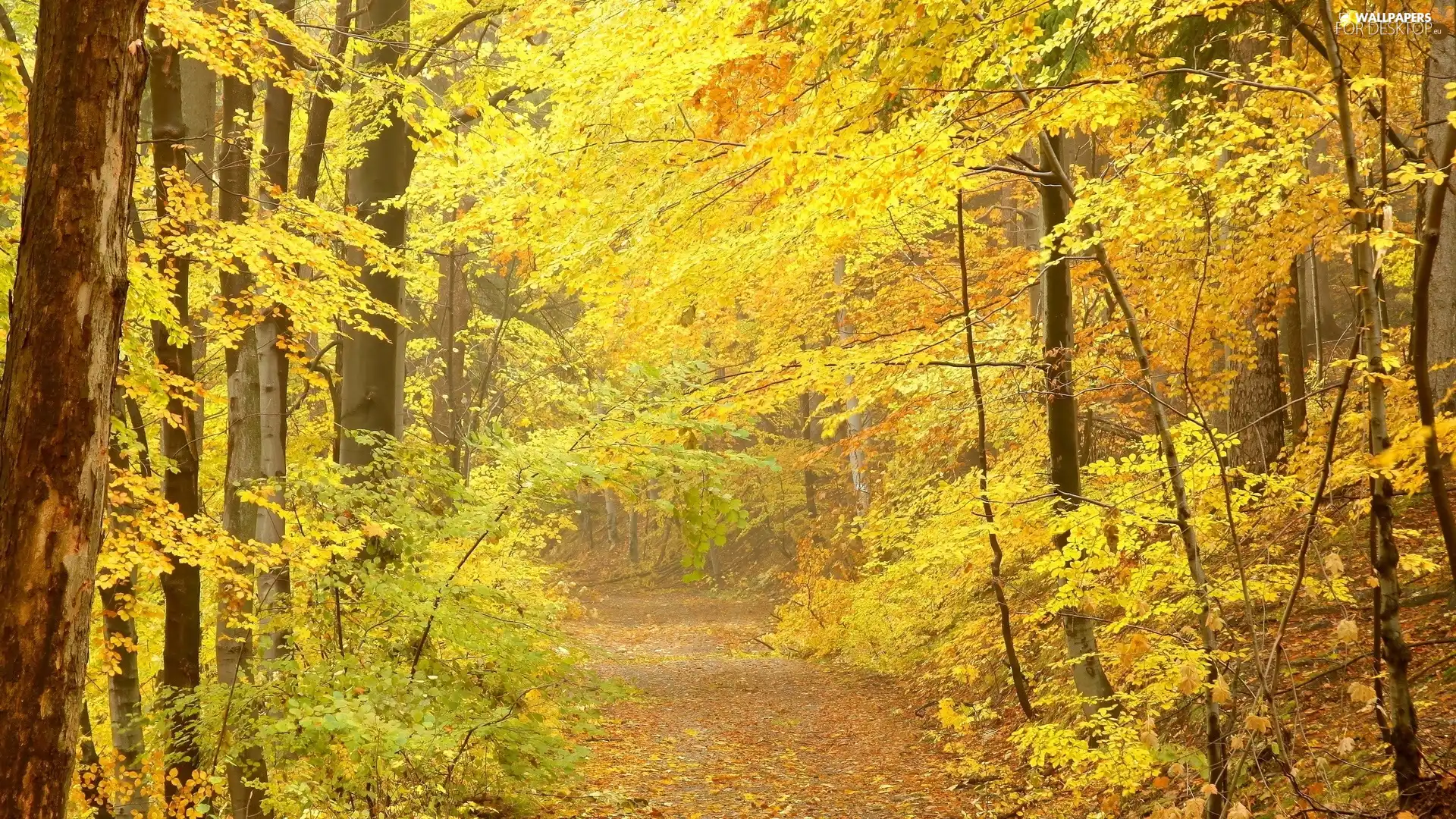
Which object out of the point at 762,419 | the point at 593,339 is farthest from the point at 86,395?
the point at 762,419

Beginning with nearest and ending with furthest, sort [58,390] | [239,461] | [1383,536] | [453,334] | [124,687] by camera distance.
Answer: [58,390] < [1383,536] < [124,687] < [239,461] < [453,334]

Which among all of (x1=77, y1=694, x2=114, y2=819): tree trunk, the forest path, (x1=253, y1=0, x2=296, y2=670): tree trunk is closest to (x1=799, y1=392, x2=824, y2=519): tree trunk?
the forest path

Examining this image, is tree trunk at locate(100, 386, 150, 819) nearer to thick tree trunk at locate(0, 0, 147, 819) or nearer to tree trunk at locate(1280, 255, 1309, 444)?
thick tree trunk at locate(0, 0, 147, 819)

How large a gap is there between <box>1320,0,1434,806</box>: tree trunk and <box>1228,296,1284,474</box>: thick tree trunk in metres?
6.49

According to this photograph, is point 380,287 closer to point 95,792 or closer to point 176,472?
point 176,472

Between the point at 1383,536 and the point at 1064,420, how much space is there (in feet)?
14.1

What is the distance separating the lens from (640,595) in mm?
30562

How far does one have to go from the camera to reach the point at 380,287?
875 cm

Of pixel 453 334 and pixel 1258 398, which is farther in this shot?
pixel 453 334

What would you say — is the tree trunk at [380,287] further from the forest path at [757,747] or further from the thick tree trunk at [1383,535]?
the thick tree trunk at [1383,535]

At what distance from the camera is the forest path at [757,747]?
846 centimetres

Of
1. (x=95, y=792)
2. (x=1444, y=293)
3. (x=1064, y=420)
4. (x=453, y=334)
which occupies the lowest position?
(x=95, y=792)

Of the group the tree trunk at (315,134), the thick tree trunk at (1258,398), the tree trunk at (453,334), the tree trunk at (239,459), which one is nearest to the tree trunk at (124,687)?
the tree trunk at (239,459)

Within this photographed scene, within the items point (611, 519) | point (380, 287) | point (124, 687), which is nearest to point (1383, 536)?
point (380, 287)
